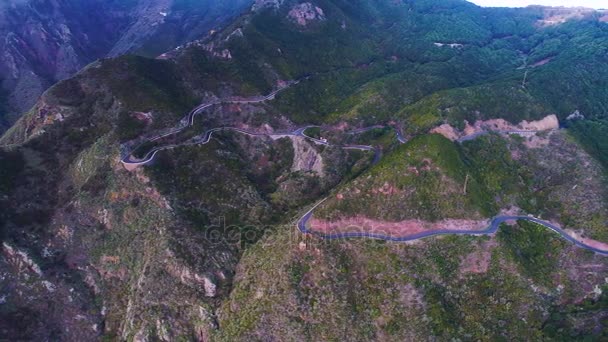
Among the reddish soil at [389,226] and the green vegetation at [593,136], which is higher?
the reddish soil at [389,226]

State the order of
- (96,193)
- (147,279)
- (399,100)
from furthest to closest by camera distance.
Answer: (399,100) < (96,193) < (147,279)

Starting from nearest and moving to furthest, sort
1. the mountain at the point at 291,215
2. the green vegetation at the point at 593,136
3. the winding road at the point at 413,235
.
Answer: the mountain at the point at 291,215 → the winding road at the point at 413,235 → the green vegetation at the point at 593,136

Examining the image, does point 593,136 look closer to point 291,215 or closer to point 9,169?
point 291,215

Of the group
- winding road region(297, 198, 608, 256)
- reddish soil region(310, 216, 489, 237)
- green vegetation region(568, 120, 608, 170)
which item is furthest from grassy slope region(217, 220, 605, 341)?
green vegetation region(568, 120, 608, 170)

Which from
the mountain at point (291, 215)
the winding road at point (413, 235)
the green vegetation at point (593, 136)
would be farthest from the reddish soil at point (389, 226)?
the green vegetation at point (593, 136)

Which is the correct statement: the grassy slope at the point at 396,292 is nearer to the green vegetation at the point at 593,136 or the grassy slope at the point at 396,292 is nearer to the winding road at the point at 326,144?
the winding road at the point at 326,144

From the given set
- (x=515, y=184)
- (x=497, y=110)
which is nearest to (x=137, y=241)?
(x=515, y=184)

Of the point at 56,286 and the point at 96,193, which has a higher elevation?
the point at 96,193

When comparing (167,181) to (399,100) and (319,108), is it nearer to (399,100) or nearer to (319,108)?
(319,108)
